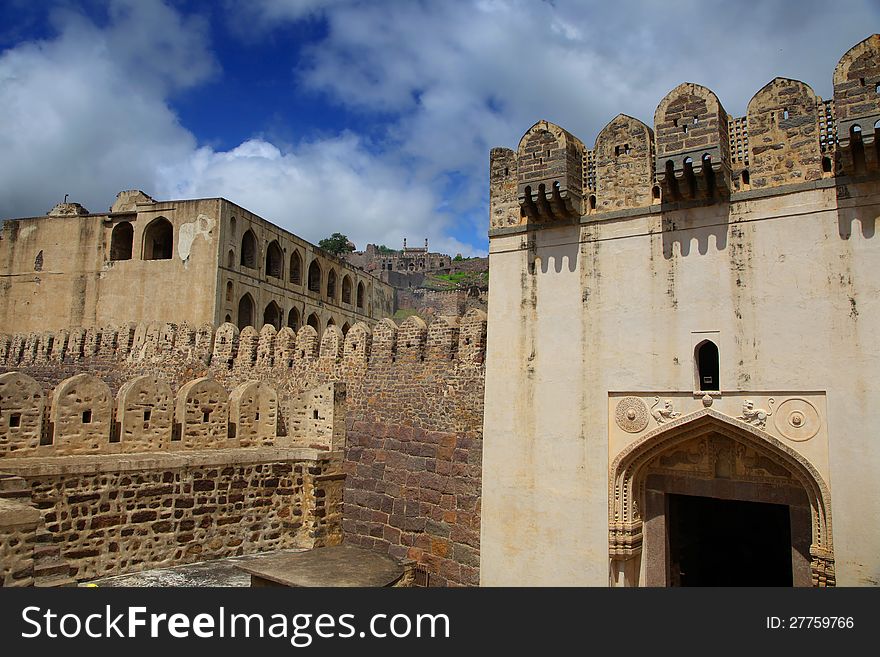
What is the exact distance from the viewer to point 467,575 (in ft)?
28.7

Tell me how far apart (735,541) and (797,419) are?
179 inches

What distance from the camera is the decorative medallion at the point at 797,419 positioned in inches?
267

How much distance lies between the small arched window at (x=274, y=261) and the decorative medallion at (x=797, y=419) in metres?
19.3

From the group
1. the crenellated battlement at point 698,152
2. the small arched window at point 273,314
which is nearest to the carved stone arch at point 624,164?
the crenellated battlement at point 698,152

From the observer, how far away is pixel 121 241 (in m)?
21.6

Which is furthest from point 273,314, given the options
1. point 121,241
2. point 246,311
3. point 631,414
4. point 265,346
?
point 631,414

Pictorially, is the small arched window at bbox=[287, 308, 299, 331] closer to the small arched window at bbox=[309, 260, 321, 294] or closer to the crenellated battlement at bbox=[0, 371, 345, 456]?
the small arched window at bbox=[309, 260, 321, 294]

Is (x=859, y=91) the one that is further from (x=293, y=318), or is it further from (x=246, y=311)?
(x=293, y=318)

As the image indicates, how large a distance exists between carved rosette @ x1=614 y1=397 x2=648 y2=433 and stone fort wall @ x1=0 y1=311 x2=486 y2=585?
6.57 ft

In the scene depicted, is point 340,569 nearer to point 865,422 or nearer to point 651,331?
point 651,331
